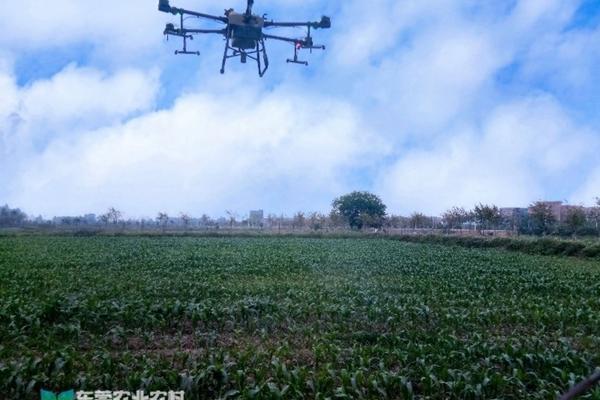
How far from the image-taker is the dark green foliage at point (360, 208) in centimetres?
10200

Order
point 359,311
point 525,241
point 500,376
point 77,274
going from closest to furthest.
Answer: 1. point 500,376
2. point 359,311
3. point 77,274
4. point 525,241

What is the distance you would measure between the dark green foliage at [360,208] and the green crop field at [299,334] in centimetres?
8094

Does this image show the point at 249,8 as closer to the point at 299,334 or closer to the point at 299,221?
the point at 299,334

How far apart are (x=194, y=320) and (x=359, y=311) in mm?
4119

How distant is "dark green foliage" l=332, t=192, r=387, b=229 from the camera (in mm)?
102000

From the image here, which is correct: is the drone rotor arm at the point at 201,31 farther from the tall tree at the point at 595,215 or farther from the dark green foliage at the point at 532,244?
the tall tree at the point at 595,215

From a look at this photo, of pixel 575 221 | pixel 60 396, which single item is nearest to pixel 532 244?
pixel 575 221

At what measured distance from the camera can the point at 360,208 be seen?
103m

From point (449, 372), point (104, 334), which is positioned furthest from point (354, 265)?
point (449, 372)

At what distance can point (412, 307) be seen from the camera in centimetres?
1270

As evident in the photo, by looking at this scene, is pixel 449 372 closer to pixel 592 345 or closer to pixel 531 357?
pixel 531 357

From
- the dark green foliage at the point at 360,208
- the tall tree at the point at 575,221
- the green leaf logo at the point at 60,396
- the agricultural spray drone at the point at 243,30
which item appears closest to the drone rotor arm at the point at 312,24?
the agricultural spray drone at the point at 243,30

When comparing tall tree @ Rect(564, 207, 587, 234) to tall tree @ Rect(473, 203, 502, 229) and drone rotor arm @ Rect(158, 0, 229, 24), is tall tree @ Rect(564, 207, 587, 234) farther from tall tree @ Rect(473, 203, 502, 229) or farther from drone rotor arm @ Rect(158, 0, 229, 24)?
drone rotor arm @ Rect(158, 0, 229, 24)

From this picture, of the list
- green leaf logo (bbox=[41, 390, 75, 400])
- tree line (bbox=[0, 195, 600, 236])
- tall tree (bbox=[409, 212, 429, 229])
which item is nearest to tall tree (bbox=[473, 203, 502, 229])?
tree line (bbox=[0, 195, 600, 236])
